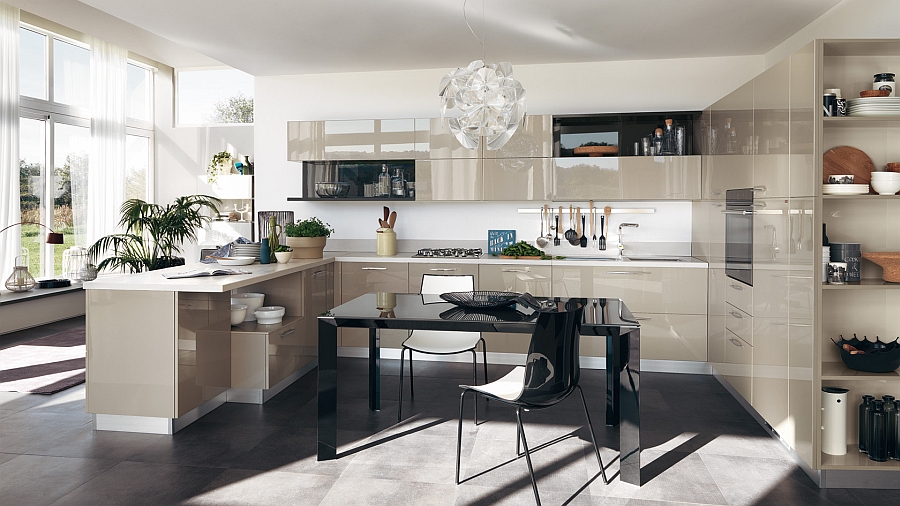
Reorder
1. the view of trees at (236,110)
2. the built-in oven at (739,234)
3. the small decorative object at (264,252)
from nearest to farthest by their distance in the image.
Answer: the built-in oven at (739,234) < the small decorative object at (264,252) < the view of trees at (236,110)

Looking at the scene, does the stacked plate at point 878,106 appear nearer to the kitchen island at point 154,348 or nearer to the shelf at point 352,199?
the kitchen island at point 154,348

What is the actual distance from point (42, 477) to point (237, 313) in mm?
1523

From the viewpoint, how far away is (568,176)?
17.7 feet

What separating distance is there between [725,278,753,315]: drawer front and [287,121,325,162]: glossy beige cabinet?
356 cm

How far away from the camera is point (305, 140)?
19.0ft

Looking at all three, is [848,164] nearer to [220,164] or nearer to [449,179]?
[449,179]

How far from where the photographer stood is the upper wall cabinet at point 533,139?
542cm

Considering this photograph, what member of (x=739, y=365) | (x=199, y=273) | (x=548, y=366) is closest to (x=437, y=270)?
(x=199, y=273)

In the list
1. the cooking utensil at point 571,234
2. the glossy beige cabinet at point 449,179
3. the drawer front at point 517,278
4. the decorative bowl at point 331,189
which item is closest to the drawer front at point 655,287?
the drawer front at point 517,278

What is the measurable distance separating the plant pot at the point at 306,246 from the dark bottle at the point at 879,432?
3883 mm

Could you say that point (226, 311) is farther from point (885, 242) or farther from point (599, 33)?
point (885, 242)

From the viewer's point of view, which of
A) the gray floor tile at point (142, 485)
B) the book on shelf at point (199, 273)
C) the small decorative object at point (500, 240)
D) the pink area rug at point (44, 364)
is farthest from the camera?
the small decorative object at point (500, 240)

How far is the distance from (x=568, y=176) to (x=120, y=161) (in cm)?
575

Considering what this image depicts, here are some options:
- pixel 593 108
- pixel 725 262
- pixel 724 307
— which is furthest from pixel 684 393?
pixel 593 108
